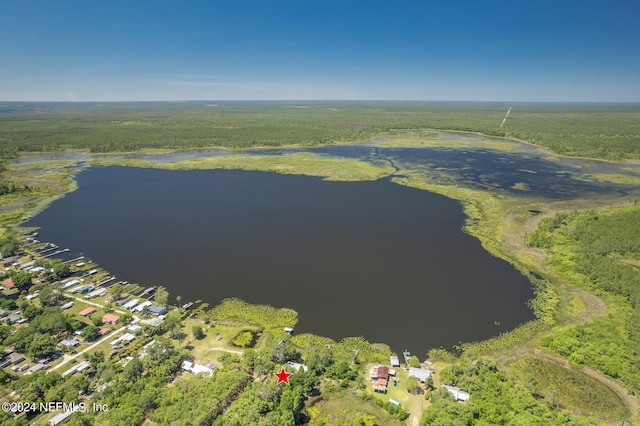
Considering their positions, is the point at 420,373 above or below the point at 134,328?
below

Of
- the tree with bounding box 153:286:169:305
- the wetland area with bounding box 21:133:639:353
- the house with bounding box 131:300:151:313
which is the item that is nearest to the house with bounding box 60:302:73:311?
the wetland area with bounding box 21:133:639:353

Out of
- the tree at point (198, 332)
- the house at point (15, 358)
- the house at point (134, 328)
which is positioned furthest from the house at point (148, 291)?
the house at point (15, 358)

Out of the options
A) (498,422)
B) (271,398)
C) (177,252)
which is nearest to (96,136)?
(177,252)

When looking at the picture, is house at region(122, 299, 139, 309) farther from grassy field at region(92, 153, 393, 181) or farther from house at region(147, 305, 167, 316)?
grassy field at region(92, 153, 393, 181)

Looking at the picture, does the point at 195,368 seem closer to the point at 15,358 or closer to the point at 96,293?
the point at 15,358

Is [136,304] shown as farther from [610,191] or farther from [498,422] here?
[610,191]

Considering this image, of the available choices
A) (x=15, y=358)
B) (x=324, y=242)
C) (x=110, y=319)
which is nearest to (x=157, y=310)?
(x=110, y=319)
